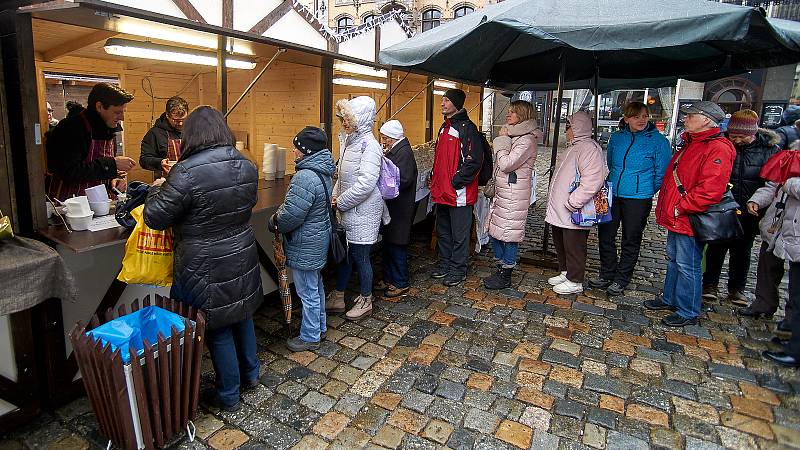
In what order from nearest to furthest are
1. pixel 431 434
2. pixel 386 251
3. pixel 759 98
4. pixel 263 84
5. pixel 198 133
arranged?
pixel 198 133 < pixel 431 434 < pixel 386 251 < pixel 263 84 < pixel 759 98

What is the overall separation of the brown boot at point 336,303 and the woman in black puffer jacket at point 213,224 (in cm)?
140

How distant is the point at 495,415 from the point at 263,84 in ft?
17.0

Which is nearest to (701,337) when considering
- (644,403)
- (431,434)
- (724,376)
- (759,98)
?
(724,376)

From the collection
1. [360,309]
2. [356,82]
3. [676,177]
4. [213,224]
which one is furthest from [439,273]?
[356,82]

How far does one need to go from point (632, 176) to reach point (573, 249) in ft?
2.78

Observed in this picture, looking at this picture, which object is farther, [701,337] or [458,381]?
[701,337]

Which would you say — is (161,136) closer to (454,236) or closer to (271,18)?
(271,18)

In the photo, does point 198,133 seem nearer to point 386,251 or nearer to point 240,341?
point 240,341

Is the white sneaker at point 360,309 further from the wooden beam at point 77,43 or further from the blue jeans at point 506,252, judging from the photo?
the wooden beam at point 77,43

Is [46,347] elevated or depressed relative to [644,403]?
elevated

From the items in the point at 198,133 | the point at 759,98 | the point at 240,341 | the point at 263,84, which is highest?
the point at 759,98

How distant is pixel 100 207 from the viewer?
10.2 ft

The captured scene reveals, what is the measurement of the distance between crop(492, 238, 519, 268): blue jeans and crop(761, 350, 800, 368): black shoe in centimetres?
207

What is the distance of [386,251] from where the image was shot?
452 cm
